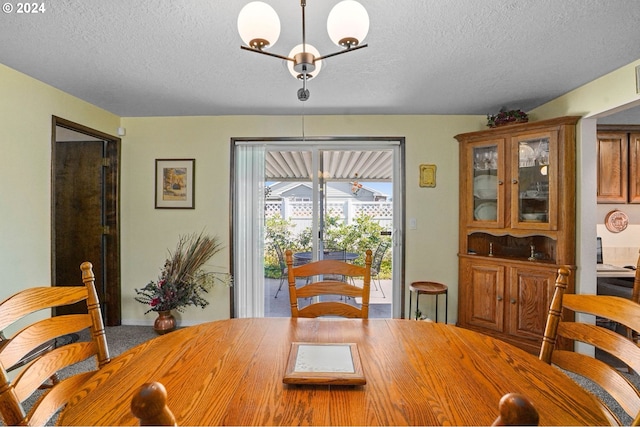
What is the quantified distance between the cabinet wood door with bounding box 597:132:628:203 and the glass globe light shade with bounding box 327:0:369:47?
11.6ft

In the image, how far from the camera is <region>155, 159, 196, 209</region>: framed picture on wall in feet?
11.5

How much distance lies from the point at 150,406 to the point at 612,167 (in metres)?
4.57

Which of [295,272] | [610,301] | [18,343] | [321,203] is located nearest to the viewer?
[18,343]

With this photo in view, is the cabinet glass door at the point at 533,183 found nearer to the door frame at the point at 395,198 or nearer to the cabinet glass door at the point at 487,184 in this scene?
the cabinet glass door at the point at 487,184

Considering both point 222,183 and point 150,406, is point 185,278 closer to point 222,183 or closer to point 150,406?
point 222,183

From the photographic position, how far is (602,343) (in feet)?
3.50

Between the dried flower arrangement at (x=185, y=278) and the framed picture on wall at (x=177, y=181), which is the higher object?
the framed picture on wall at (x=177, y=181)

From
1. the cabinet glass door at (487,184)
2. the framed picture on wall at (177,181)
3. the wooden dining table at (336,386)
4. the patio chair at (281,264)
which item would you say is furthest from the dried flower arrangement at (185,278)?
the cabinet glass door at (487,184)

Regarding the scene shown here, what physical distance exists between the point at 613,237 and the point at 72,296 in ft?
16.3

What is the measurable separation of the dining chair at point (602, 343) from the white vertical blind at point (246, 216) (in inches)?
112

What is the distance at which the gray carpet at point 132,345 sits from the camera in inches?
86.4

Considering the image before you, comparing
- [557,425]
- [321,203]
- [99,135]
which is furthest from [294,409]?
[99,135]

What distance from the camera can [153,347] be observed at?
1.20 meters

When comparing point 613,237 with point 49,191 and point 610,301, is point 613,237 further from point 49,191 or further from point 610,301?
point 49,191
